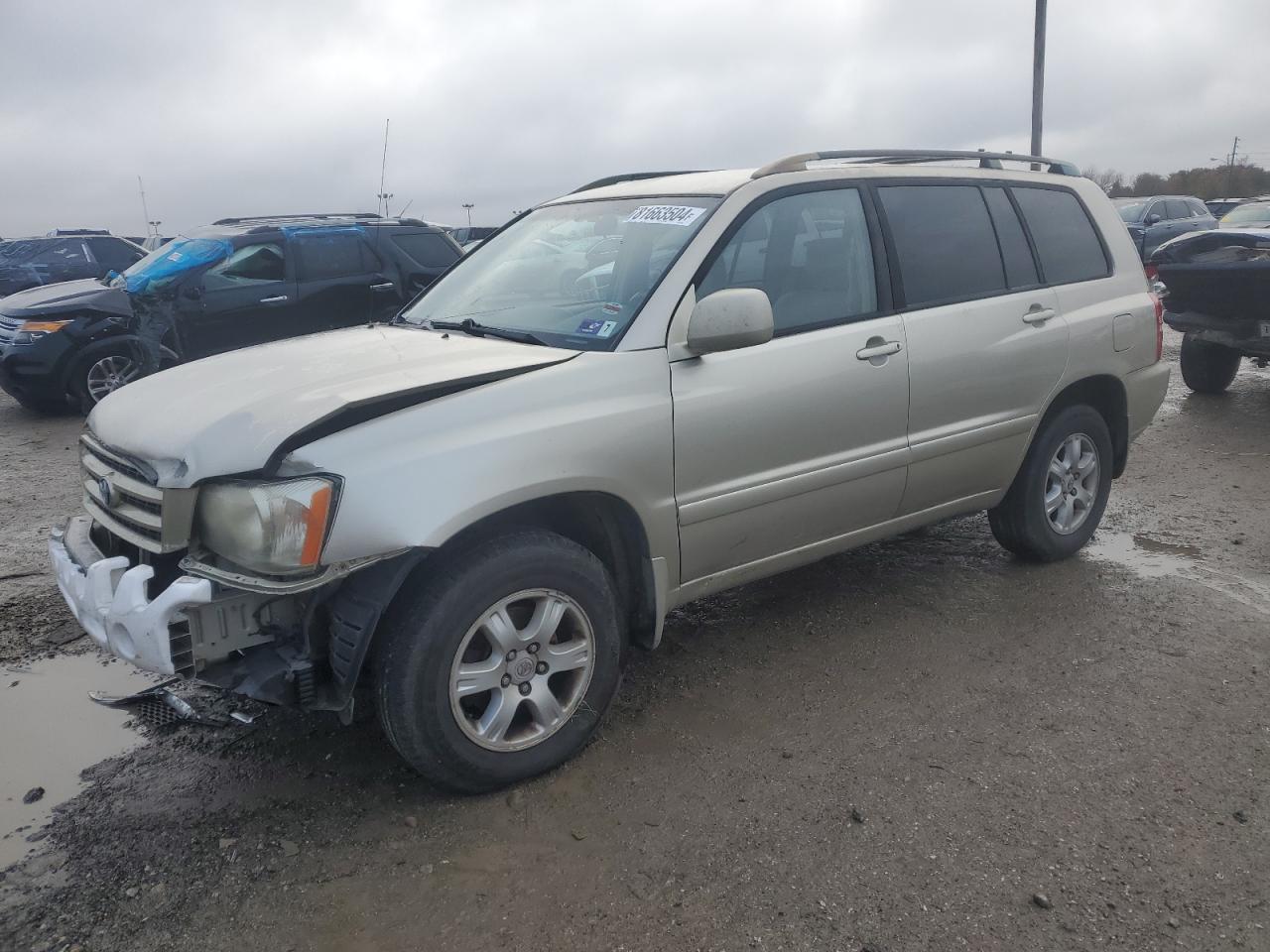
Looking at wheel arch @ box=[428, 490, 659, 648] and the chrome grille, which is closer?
the chrome grille

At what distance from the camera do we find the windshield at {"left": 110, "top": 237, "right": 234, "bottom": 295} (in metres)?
8.77

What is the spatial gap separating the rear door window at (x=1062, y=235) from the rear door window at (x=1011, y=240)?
3.0 inches

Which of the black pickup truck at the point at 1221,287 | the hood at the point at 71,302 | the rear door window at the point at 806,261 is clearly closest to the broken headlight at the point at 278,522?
the rear door window at the point at 806,261

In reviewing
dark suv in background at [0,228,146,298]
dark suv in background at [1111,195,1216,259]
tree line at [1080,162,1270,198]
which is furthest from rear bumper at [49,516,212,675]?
tree line at [1080,162,1270,198]

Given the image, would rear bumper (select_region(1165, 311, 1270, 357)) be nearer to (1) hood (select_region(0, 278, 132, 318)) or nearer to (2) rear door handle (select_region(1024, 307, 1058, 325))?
(2) rear door handle (select_region(1024, 307, 1058, 325))

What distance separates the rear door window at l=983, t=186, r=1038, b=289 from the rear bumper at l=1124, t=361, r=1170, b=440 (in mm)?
795

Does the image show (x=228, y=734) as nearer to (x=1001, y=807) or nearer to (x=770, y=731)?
(x=770, y=731)

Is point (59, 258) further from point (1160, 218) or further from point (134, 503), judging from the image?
point (1160, 218)

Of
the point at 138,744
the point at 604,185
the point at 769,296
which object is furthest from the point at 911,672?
the point at 138,744

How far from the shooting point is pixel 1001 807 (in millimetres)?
2875

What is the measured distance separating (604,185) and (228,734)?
2.66 m

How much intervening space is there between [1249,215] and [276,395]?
1905 centimetres

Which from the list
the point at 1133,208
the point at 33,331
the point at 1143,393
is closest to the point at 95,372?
the point at 33,331

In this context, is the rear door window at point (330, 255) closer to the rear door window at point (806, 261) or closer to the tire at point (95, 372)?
the tire at point (95, 372)
